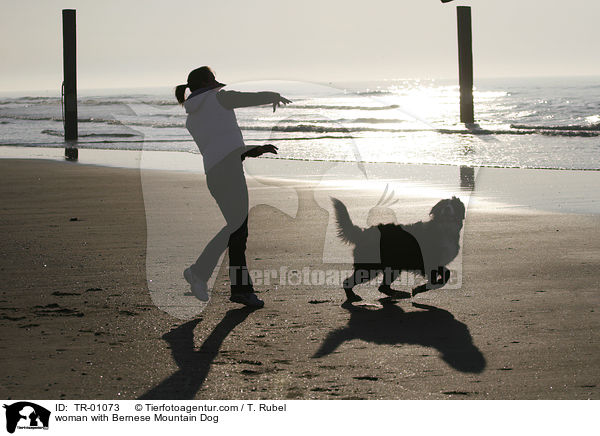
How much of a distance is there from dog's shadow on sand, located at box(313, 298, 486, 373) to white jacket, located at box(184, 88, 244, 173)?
4.60 ft

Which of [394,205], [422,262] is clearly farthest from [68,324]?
[394,205]

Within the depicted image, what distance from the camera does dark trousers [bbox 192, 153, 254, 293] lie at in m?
5.91

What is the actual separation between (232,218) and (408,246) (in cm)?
131

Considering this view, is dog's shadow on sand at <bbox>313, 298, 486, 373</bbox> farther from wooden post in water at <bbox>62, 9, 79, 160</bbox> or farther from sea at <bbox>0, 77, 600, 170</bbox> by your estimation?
wooden post in water at <bbox>62, 9, 79, 160</bbox>

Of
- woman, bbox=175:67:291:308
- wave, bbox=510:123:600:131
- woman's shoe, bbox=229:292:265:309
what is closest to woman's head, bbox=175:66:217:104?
woman, bbox=175:67:291:308

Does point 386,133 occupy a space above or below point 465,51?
below

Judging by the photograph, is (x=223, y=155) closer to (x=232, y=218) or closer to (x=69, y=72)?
(x=232, y=218)

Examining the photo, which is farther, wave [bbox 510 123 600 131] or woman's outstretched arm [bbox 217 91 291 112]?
wave [bbox 510 123 600 131]

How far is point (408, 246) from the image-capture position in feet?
20.4

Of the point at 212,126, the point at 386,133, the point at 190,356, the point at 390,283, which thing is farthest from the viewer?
the point at 386,133

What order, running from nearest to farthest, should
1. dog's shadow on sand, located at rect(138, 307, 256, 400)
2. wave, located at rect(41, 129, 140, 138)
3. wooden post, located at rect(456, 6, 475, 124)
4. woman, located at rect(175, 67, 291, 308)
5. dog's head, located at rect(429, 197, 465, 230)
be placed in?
dog's shadow on sand, located at rect(138, 307, 256, 400) < woman, located at rect(175, 67, 291, 308) < dog's head, located at rect(429, 197, 465, 230) < wooden post, located at rect(456, 6, 475, 124) < wave, located at rect(41, 129, 140, 138)

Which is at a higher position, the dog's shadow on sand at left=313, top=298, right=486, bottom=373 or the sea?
the sea

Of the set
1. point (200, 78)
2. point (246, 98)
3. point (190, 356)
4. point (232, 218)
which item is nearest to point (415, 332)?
point (190, 356)
